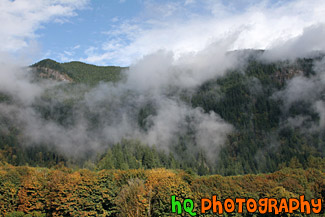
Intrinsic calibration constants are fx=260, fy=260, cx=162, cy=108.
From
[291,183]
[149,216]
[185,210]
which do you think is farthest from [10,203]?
[291,183]

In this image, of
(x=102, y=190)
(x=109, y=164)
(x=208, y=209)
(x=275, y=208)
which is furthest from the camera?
(x=109, y=164)

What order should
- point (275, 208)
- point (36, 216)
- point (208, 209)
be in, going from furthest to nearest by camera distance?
point (36, 216) < point (208, 209) < point (275, 208)

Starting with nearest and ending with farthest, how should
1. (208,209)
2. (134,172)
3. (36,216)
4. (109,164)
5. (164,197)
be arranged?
1. (208,209)
2. (164,197)
3. (36,216)
4. (134,172)
5. (109,164)

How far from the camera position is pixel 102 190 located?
79562 mm

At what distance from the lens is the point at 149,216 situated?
65.0m

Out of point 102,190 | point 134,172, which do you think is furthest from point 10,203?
point 134,172

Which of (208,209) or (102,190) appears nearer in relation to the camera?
(208,209)

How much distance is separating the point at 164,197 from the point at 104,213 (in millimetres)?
23494

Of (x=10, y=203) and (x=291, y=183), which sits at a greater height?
(x=291, y=183)

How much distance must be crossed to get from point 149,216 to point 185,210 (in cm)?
1046

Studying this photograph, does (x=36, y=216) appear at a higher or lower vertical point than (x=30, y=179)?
lower

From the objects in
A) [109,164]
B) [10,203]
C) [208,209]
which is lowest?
[109,164]

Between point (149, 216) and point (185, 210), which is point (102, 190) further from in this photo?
point (185, 210)

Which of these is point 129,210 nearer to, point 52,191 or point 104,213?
point 104,213
